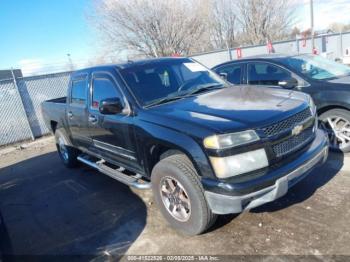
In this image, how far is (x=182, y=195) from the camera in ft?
10.9

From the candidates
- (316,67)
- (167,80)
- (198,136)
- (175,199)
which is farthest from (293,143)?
(316,67)

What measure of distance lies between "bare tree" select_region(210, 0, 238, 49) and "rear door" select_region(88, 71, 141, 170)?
27204mm

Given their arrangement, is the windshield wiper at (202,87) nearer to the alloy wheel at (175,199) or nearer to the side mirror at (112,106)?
the side mirror at (112,106)

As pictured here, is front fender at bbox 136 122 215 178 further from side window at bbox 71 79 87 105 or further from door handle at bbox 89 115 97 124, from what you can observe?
side window at bbox 71 79 87 105

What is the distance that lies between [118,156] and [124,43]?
73.9 ft

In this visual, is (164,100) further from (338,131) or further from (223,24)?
(223,24)

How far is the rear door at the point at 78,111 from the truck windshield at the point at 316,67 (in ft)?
11.7

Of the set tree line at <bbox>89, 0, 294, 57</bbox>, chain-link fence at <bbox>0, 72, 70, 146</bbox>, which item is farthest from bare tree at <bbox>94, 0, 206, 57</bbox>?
chain-link fence at <bbox>0, 72, 70, 146</bbox>

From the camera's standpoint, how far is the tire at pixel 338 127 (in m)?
4.83

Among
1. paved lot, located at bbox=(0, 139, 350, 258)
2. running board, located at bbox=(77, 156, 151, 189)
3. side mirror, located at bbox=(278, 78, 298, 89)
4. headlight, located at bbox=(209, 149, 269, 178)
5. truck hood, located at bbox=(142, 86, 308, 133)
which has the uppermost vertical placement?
truck hood, located at bbox=(142, 86, 308, 133)

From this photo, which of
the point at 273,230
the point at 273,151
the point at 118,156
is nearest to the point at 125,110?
the point at 118,156

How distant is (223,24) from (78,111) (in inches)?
1179

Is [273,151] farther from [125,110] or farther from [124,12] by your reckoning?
[124,12]

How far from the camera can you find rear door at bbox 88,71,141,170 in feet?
12.8
